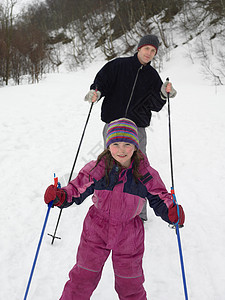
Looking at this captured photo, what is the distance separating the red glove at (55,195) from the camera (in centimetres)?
155

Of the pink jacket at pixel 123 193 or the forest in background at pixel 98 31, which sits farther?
the forest in background at pixel 98 31

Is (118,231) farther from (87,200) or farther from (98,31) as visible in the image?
(98,31)

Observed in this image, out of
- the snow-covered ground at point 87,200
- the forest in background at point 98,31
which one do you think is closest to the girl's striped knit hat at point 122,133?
the snow-covered ground at point 87,200

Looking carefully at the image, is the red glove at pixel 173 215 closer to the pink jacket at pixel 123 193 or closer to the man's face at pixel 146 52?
the pink jacket at pixel 123 193

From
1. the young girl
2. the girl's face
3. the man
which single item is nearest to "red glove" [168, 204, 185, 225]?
the young girl

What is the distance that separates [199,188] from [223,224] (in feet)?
3.09

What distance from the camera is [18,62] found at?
1938 centimetres

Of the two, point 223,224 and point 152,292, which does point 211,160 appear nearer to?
point 223,224

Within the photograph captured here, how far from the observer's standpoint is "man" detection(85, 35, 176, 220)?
2.43 meters

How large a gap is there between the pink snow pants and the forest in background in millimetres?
14521

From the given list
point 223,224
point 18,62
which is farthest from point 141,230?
point 18,62

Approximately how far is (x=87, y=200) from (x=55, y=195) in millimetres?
2094

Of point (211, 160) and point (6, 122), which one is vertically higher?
point (6, 122)

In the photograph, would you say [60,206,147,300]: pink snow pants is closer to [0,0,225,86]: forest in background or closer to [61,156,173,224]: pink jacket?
[61,156,173,224]: pink jacket
